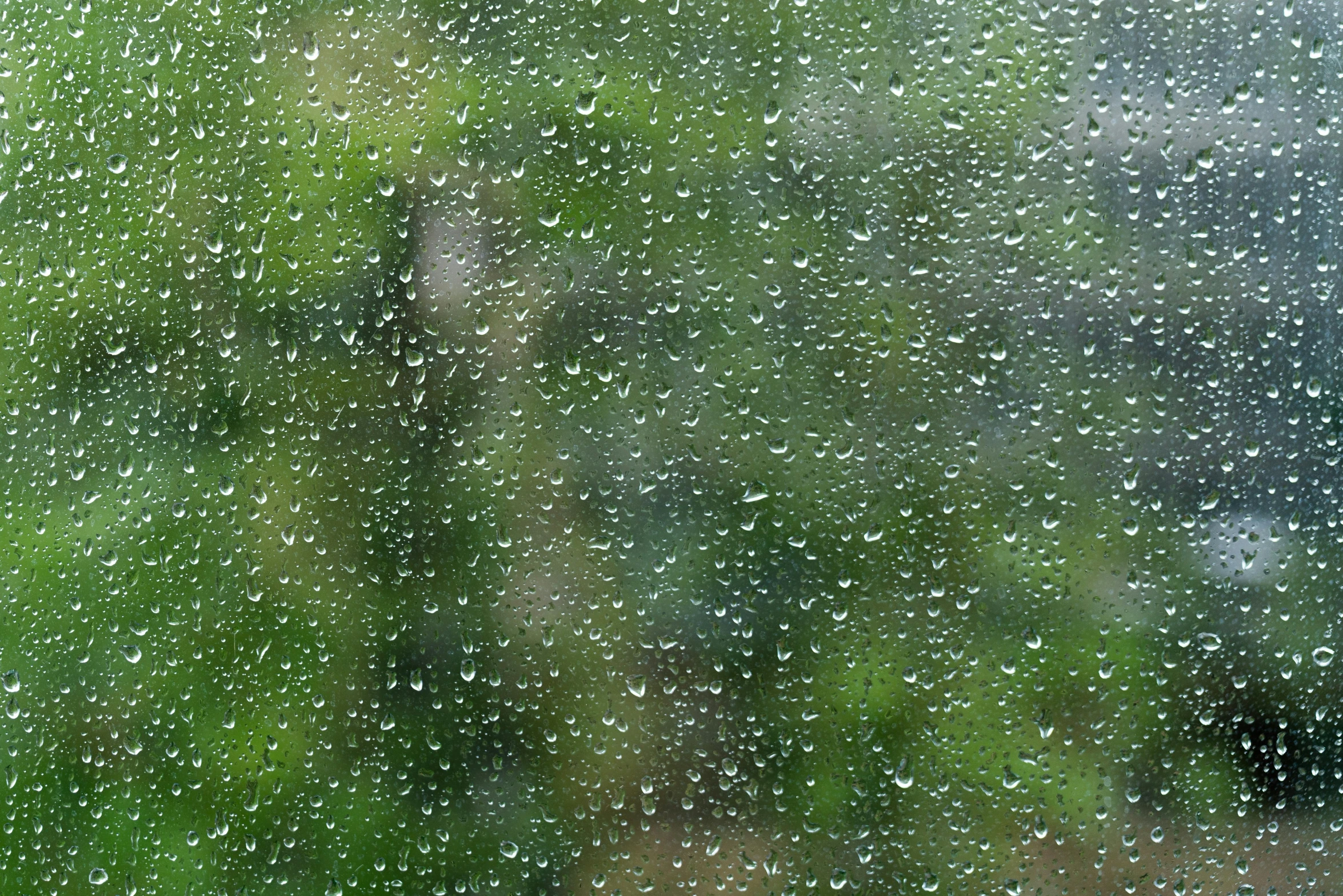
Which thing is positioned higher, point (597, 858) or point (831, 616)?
point (831, 616)

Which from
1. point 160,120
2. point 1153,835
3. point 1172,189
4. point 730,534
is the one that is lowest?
point 1153,835

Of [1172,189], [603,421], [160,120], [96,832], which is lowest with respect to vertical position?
[96,832]

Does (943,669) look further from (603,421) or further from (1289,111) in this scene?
(1289,111)

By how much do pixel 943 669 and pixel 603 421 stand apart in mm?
455

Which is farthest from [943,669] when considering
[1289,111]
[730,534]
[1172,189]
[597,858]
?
[1289,111]

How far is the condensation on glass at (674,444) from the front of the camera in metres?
0.89

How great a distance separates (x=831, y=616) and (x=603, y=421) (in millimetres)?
328

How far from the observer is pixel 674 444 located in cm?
93

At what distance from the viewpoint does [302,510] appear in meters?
0.97

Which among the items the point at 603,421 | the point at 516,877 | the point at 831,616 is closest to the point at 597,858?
the point at 516,877

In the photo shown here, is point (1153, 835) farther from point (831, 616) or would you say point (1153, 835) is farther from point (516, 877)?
point (516, 877)

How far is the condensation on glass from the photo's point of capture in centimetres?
89

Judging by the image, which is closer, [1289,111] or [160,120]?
[1289,111]

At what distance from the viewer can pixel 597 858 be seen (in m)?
0.95
